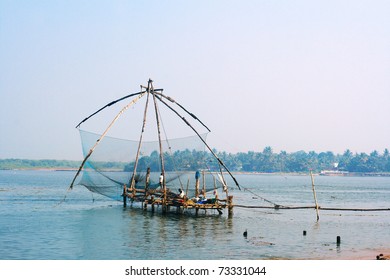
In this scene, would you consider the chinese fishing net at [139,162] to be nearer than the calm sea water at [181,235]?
No

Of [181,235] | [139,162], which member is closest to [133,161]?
[139,162]

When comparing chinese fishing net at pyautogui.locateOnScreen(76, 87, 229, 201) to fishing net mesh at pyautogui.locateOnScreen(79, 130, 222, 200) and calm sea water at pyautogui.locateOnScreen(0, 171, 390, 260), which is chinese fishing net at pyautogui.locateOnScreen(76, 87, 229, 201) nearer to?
fishing net mesh at pyautogui.locateOnScreen(79, 130, 222, 200)

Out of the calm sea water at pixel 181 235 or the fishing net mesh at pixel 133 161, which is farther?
the fishing net mesh at pixel 133 161

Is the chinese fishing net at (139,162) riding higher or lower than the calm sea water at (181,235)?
higher

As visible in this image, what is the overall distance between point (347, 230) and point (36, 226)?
1240 cm

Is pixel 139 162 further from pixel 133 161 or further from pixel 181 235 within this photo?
pixel 181 235

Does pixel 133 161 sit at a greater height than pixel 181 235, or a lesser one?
greater

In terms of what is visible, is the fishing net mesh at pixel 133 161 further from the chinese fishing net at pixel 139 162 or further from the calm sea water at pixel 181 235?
the calm sea water at pixel 181 235

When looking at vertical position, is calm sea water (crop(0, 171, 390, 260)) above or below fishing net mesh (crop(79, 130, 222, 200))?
below

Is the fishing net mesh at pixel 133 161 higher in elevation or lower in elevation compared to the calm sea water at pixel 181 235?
higher

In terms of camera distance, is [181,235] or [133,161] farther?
[133,161]

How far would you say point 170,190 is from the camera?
81.8ft

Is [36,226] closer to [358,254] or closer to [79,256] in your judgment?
[79,256]
